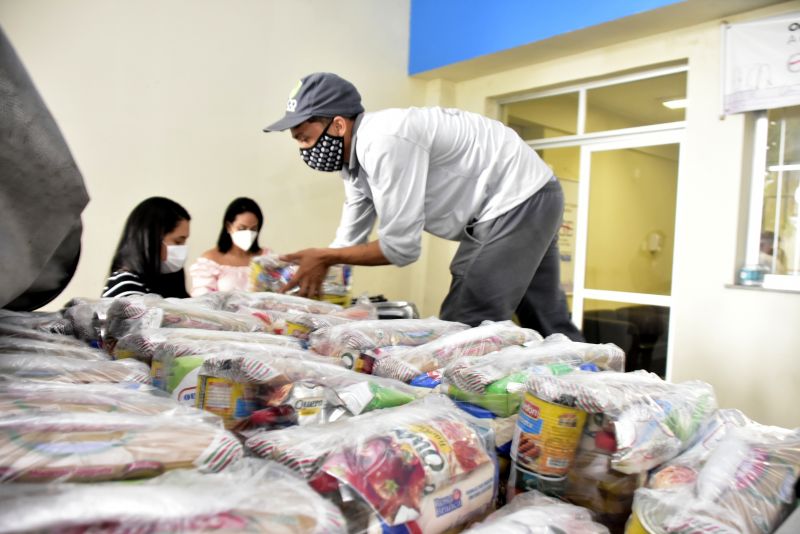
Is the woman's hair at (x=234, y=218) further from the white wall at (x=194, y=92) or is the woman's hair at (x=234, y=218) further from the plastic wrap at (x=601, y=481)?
the plastic wrap at (x=601, y=481)

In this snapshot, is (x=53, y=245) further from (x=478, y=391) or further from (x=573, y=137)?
(x=573, y=137)

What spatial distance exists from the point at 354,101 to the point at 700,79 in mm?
2549

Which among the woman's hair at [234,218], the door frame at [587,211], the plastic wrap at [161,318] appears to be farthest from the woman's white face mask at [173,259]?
the door frame at [587,211]

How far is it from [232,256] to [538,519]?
2775 millimetres

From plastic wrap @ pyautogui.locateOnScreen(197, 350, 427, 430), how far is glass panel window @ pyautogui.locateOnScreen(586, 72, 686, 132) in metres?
3.53

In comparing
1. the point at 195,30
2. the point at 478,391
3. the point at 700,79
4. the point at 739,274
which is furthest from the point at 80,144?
the point at 739,274

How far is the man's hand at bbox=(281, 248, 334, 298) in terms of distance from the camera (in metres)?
1.46

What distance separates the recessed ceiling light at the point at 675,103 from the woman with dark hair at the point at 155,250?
3041 millimetres

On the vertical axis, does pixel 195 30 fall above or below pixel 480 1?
below

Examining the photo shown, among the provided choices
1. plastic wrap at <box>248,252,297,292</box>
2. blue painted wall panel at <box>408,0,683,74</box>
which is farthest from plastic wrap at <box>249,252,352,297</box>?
blue painted wall panel at <box>408,0,683,74</box>

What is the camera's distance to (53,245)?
0.60 metres

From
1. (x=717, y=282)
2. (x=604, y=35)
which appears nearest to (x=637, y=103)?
(x=604, y=35)

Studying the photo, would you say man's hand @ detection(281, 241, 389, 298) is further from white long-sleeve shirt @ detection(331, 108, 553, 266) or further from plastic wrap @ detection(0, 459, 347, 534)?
plastic wrap @ detection(0, 459, 347, 534)

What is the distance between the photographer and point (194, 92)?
11.4 ft
